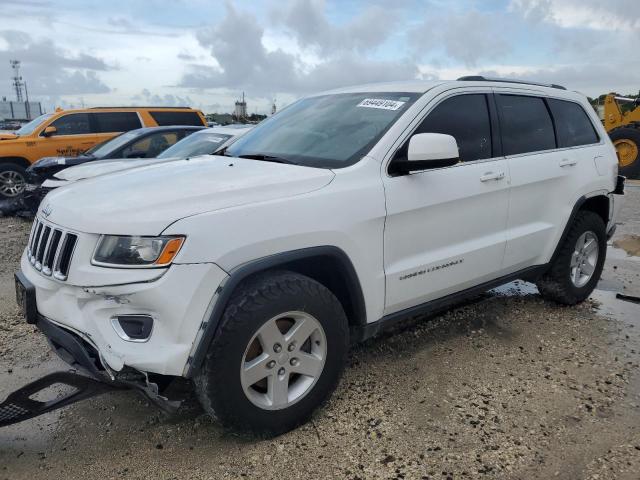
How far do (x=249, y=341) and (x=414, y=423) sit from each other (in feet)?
3.60

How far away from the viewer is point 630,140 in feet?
46.4

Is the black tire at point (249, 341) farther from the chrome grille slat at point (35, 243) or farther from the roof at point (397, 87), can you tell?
Result: the roof at point (397, 87)

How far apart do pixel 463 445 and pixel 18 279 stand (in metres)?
2.46

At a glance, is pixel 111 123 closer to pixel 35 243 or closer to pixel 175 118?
pixel 175 118

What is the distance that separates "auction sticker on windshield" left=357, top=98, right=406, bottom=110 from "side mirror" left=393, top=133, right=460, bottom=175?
38cm

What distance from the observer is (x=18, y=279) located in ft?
9.55

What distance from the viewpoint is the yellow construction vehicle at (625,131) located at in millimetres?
14133

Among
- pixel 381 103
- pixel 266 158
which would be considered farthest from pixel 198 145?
pixel 381 103

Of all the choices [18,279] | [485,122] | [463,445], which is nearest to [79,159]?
[18,279]

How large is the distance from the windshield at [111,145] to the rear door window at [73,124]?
1.85 meters

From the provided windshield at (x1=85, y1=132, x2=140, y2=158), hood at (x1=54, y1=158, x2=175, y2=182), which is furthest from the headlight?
windshield at (x1=85, y1=132, x2=140, y2=158)

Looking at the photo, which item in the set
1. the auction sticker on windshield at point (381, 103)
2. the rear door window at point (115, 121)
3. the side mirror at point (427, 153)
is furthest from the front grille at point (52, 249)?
the rear door window at point (115, 121)

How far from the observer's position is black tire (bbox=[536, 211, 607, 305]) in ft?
14.5

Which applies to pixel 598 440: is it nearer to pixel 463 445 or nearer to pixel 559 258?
pixel 463 445
